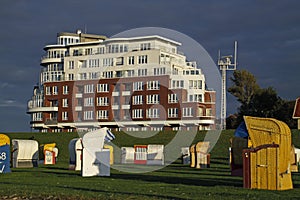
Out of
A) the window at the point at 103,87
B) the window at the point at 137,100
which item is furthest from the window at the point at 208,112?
the window at the point at 103,87

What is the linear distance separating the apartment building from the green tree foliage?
10.5 m

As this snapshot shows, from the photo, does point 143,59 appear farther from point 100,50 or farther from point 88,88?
point 88,88

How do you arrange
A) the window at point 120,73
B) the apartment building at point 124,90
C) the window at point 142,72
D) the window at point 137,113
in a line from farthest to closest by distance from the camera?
1. the window at point 120,73
2. the window at point 137,113
3. the window at point 142,72
4. the apartment building at point 124,90

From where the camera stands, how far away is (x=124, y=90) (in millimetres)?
95312

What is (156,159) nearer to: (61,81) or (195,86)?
(195,86)

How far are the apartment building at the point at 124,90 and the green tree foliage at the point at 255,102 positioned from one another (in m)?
10.5

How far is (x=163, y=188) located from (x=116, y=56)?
248ft

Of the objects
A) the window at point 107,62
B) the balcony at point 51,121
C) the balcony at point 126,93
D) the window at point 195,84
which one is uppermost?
the window at point 107,62

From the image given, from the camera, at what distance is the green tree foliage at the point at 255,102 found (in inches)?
3645

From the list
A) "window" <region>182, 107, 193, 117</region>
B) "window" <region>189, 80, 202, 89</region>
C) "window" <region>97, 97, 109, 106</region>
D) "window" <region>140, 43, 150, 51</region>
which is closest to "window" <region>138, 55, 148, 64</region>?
"window" <region>140, 43, 150, 51</region>

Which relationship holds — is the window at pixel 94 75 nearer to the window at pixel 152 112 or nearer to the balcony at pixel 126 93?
the balcony at pixel 126 93

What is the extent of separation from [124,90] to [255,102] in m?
23.5

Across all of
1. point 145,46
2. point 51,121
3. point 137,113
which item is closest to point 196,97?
point 137,113

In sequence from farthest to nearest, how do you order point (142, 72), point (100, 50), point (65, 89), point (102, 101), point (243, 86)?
point (243, 86) → point (65, 89) → point (100, 50) → point (102, 101) → point (142, 72)
